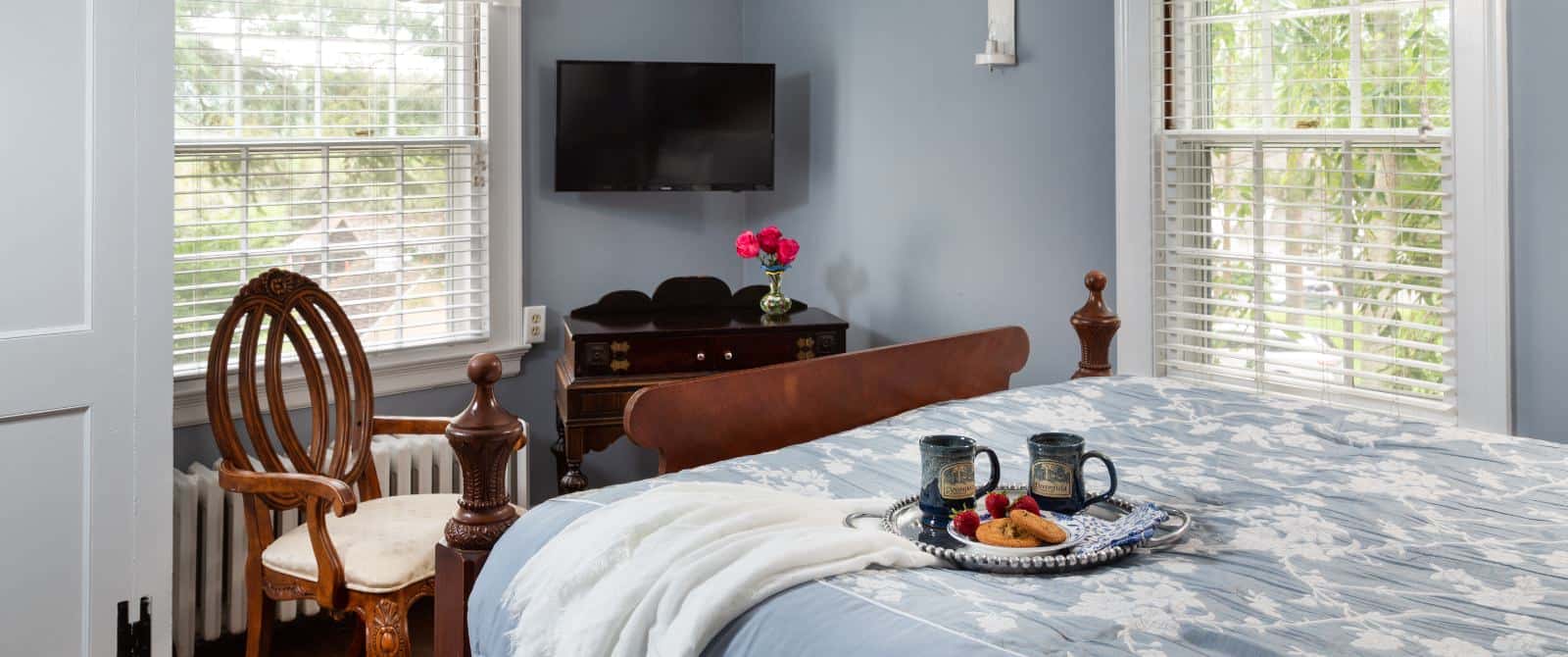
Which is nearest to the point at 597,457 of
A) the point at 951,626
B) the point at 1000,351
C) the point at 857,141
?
the point at 857,141

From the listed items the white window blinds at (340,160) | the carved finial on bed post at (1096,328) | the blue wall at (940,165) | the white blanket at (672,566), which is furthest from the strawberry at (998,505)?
the white window blinds at (340,160)

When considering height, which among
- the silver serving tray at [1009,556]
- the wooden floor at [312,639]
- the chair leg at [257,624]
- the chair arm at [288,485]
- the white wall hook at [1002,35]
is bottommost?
the wooden floor at [312,639]

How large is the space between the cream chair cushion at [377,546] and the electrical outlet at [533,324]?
3.42 feet

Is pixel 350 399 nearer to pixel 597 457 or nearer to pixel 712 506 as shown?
pixel 597 457

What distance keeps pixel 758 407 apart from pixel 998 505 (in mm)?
743

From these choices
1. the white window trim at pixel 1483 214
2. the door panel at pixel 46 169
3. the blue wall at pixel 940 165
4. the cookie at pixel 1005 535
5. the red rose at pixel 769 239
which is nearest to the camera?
the cookie at pixel 1005 535

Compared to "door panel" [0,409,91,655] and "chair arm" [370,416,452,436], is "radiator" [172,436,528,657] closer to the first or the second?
"chair arm" [370,416,452,436]

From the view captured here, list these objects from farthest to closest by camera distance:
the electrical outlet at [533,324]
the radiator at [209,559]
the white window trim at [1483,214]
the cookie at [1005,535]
Answer: the electrical outlet at [533,324]
the radiator at [209,559]
the white window trim at [1483,214]
the cookie at [1005,535]

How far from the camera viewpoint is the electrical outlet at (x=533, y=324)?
13.1ft

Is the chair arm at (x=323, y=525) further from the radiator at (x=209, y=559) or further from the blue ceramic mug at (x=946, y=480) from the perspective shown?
the blue ceramic mug at (x=946, y=480)

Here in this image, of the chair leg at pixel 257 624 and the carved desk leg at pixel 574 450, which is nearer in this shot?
the chair leg at pixel 257 624

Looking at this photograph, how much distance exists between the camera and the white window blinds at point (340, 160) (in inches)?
130

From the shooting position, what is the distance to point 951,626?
1.34m

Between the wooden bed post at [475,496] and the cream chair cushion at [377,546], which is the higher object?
the wooden bed post at [475,496]
